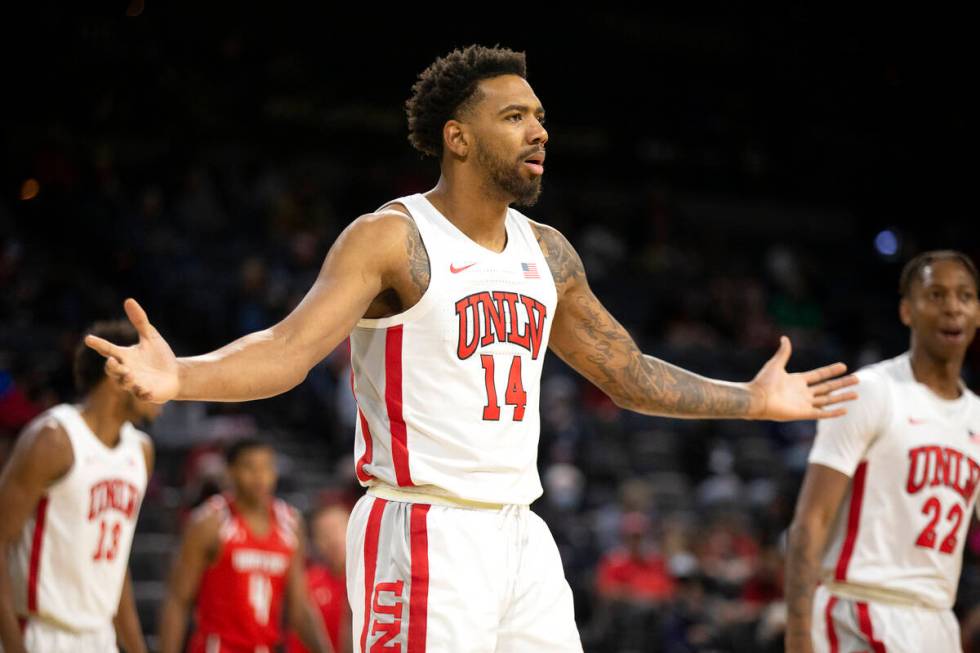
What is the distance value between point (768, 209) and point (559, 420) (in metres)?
8.40

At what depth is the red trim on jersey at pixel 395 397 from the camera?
12.0 feet

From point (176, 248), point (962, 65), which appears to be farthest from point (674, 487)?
point (962, 65)

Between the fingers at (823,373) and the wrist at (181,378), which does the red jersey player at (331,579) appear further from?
the wrist at (181,378)

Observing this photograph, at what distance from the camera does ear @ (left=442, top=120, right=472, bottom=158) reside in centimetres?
397

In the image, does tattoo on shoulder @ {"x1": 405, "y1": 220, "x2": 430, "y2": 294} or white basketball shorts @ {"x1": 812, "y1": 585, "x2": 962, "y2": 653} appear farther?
white basketball shorts @ {"x1": 812, "y1": 585, "x2": 962, "y2": 653}

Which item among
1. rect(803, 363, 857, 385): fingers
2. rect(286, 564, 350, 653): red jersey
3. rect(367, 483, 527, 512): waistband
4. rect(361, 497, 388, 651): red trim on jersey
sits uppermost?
rect(803, 363, 857, 385): fingers

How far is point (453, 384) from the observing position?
368 centimetres

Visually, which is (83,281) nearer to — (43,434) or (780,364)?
(43,434)

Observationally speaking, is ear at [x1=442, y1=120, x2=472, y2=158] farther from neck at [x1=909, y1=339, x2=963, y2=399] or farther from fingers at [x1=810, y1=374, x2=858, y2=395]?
neck at [x1=909, y1=339, x2=963, y2=399]

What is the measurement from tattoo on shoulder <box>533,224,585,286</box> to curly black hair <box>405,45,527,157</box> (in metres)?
0.43

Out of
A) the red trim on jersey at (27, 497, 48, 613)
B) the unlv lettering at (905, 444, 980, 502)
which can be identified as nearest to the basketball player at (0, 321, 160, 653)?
the red trim on jersey at (27, 497, 48, 613)

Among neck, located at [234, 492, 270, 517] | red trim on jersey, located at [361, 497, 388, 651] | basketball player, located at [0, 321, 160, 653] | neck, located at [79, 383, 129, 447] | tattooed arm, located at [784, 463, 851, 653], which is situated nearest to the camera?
red trim on jersey, located at [361, 497, 388, 651]

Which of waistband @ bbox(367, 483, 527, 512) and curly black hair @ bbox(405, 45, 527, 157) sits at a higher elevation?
curly black hair @ bbox(405, 45, 527, 157)

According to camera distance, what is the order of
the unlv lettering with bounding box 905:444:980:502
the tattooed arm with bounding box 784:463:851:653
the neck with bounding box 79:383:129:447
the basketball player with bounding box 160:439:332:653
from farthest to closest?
the basketball player with bounding box 160:439:332:653 < the neck with bounding box 79:383:129:447 < the unlv lettering with bounding box 905:444:980:502 < the tattooed arm with bounding box 784:463:851:653
